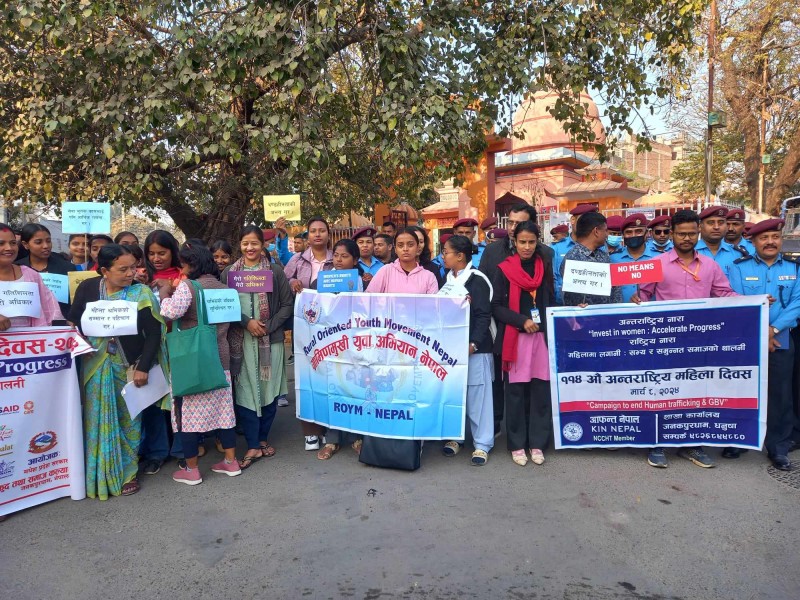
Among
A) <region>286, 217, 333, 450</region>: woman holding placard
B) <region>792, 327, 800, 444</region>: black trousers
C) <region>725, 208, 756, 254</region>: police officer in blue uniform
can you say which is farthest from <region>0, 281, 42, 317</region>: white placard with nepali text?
<region>725, 208, 756, 254</region>: police officer in blue uniform

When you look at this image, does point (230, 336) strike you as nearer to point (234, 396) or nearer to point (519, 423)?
point (234, 396)

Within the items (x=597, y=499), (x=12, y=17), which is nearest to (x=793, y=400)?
(x=597, y=499)

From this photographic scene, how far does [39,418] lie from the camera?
3518 mm

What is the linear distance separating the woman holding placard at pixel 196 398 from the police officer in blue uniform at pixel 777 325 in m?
3.75

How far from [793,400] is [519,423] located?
2.23 m

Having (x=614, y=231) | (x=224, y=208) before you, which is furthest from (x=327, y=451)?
(x=224, y=208)

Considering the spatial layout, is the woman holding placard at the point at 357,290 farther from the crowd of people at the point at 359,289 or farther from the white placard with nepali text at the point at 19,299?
the white placard with nepali text at the point at 19,299

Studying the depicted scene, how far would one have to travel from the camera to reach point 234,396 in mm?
4289

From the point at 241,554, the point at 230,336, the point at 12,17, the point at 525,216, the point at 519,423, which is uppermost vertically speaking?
the point at 12,17

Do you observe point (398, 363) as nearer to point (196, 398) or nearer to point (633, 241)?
point (196, 398)

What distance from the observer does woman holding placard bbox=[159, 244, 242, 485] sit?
3.75 metres

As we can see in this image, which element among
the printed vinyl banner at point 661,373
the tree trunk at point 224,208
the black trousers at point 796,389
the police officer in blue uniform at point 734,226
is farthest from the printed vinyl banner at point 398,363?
the tree trunk at point 224,208

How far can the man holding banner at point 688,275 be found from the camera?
160 inches

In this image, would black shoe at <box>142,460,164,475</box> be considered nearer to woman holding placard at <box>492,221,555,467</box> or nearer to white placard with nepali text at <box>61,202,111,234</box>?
white placard with nepali text at <box>61,202,111,234</box>
